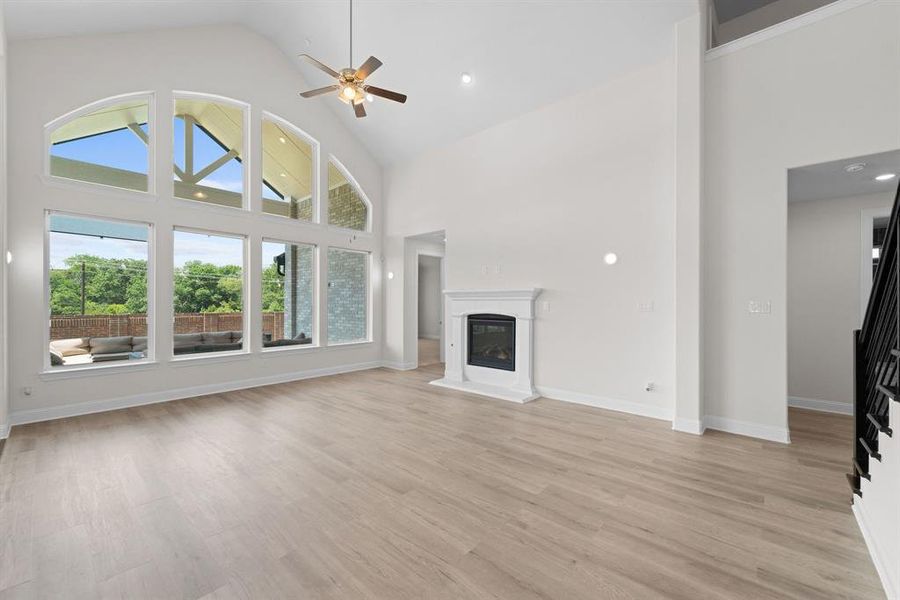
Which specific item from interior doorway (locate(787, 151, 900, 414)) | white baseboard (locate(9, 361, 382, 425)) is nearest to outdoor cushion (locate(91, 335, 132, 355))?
white baseboard (locate(9, 361, 382, 425))

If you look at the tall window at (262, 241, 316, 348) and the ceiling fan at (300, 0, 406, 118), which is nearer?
the ceiling fan at (300, 0, 406, 118)

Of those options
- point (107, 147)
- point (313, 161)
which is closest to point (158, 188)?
point (107, 147)

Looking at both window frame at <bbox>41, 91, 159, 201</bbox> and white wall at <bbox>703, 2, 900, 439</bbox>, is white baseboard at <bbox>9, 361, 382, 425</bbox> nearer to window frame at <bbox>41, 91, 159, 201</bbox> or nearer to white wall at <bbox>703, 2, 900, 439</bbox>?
window frame at <bbox>41, 91, 159, 201</bbox>

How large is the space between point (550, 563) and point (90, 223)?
18.8 feet

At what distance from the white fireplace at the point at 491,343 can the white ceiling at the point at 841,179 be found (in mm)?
2859

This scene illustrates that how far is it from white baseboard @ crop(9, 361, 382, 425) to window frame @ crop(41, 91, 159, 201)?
2429 mm

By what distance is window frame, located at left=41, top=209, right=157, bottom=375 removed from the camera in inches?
160

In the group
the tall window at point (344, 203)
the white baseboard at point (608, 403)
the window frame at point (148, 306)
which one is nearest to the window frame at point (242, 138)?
the window frame at point (148, 306)

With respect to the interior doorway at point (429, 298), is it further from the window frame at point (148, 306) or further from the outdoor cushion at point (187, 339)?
the window frame at point (148, 306)

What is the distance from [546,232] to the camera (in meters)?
5.05

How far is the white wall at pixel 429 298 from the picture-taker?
40.8 feet

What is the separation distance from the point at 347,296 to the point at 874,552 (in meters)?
6.61

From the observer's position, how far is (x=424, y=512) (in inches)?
89.4

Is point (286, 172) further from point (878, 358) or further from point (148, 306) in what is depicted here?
point (878, 358)
